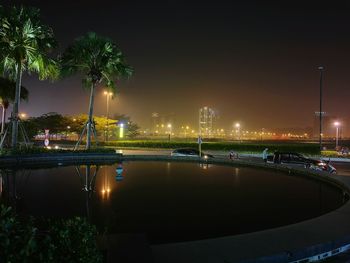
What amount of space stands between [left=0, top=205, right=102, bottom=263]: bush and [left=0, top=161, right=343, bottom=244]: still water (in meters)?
3.45

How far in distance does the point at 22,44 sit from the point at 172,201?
22.5m

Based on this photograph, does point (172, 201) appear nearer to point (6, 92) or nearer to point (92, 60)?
point (92, 60)

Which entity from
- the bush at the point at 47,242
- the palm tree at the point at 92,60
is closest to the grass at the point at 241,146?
the palm tree at the point at 92,60

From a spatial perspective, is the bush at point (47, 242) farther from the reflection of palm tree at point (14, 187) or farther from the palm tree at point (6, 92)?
the palm tree at point (6, 92)

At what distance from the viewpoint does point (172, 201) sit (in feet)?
40.7

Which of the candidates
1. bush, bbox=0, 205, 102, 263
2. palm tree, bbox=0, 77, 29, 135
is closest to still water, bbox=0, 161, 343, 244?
bush, bbox=0, 205, 102, 263

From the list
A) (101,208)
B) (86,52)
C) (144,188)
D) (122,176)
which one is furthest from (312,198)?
(86,52)

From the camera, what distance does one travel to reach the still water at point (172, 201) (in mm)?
9250

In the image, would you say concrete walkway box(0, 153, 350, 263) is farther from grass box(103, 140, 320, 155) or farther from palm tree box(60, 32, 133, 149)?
grass box(103, 140, 320, 155)

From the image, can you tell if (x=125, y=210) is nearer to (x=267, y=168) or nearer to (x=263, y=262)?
(x=263, y=262)

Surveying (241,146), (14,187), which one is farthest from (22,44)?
(241,146)

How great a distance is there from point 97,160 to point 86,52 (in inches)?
433

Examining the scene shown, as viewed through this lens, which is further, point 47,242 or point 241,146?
point 241,146

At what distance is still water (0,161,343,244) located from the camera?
30.3 ft
